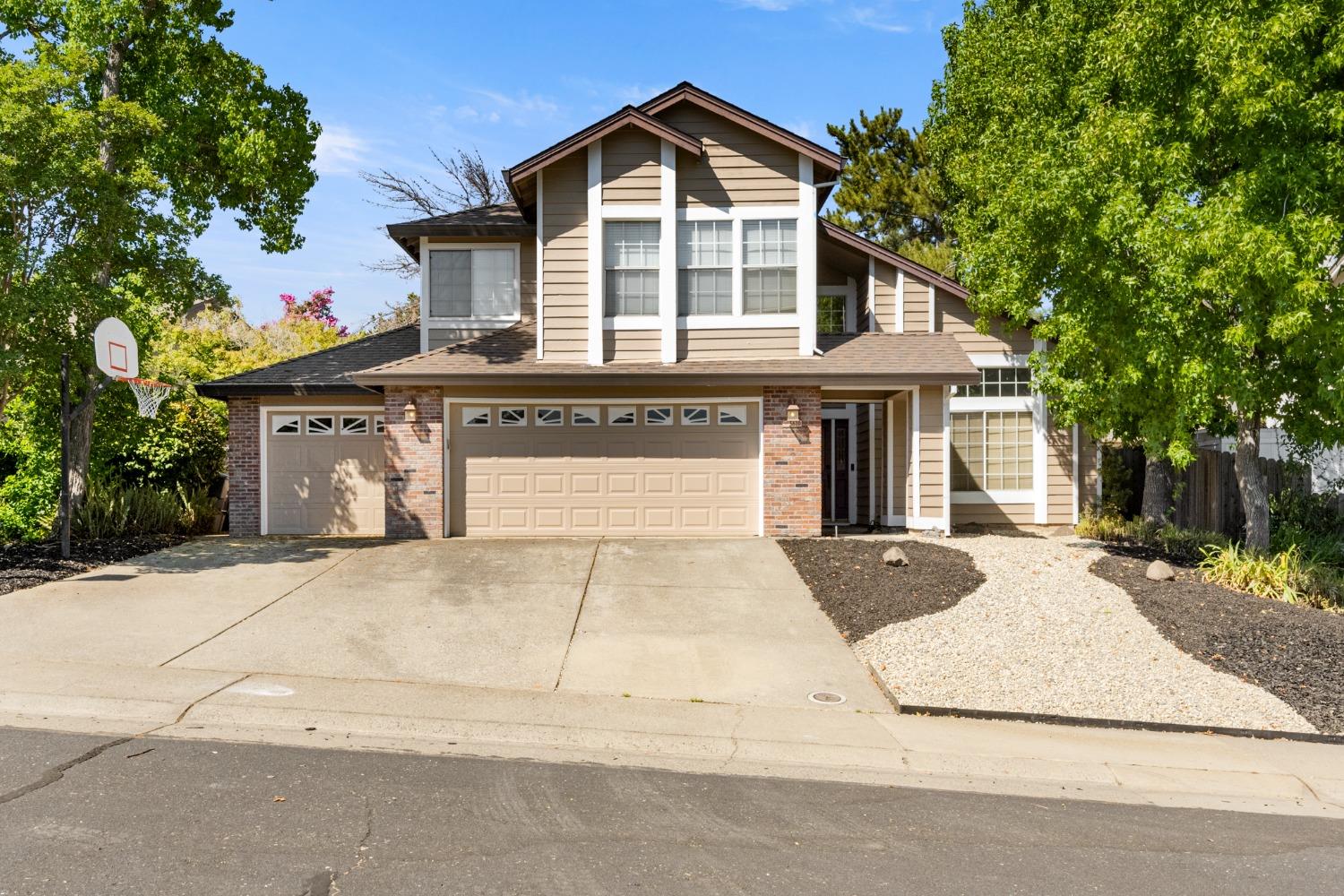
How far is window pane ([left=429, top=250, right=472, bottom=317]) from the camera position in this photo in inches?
601

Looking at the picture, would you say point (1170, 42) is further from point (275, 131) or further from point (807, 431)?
point (275, 131)

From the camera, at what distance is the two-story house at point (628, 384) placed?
13.6 meters

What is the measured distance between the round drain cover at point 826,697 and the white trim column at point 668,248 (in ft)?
23.9

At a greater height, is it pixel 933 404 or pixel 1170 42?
pixel 1170 42

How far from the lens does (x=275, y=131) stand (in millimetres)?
14219

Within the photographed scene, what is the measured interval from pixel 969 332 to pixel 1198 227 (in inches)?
246

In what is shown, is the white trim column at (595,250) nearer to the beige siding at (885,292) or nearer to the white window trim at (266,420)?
the white window trim at (266,420)

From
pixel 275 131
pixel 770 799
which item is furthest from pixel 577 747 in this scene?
→ pixel 275 131

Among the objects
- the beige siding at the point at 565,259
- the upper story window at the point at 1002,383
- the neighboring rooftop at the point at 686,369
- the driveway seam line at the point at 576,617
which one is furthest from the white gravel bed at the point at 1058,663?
the beige siding at the point at 565,259

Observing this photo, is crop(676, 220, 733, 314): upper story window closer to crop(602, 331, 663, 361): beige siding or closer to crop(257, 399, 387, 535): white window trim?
crop(602, 331, 663, 361): beige siding

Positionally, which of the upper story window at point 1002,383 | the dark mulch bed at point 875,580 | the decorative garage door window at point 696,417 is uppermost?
the upper story window at point 1002,383

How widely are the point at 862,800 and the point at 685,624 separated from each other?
4.15 m

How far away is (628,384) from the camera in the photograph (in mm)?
13375

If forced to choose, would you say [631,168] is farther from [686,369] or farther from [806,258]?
[686,369]
